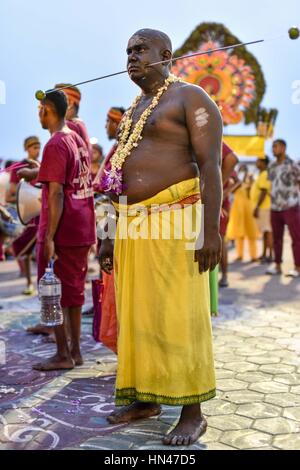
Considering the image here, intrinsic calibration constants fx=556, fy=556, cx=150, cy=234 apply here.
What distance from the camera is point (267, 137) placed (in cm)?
1244

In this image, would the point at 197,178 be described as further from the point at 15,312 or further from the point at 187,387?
the point at 15,312

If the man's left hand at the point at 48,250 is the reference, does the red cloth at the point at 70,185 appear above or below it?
above

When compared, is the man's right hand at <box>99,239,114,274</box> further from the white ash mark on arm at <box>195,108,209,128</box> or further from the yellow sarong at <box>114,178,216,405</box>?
the white ash mark on arm at <box>195,108,209,128</box>

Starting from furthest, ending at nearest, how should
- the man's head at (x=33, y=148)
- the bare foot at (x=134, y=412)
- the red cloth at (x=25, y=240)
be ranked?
the man's head at (x=33, y=148) < the red cloth at (x=25, y=240) < the bare foot at (x=134, y=412)

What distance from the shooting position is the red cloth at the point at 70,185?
152 inches

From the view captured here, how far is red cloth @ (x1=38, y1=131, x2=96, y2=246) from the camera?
3861 millimetres

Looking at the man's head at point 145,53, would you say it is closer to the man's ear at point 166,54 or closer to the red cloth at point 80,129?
the man's ear at point 166,54

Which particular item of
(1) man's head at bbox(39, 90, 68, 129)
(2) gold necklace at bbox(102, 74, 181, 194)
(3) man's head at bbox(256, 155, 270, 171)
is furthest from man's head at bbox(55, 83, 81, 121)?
(3) man's head at bbox(256, 155, 270, 171)

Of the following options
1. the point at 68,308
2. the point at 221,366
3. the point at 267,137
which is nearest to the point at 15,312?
the point at 68,308

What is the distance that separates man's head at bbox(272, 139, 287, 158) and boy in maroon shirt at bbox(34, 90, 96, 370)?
5.16 meters

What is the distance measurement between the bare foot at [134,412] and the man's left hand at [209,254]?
92 centimetres

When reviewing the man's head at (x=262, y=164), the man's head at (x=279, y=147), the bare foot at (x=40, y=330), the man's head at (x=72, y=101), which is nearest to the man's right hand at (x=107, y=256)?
the bare foot at (x=40, y=330)

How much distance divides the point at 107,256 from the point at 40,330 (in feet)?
6.23

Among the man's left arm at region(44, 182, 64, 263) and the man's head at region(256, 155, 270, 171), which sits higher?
the man's head at region(256, 155, 270, 171)
